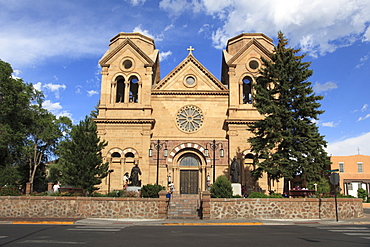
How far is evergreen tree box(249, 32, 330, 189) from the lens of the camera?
2522cm

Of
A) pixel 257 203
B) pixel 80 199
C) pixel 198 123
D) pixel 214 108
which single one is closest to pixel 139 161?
pixel 198 123

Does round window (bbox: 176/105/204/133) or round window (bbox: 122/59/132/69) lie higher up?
round window (bbox: 122/59/132/69)

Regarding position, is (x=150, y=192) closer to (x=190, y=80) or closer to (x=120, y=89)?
(x=190, y=80)

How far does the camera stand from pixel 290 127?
26359mm

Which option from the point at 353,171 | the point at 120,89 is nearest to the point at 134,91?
the point at 120,89

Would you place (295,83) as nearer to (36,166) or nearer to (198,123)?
(198,123)

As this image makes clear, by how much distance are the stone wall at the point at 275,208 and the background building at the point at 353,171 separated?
28.2m

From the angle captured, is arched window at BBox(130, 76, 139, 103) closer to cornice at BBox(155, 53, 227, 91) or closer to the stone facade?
cornice at BBox(155, 53, 227, 91)

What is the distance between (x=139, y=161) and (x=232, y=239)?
2231cm

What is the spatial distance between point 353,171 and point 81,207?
1671 inches

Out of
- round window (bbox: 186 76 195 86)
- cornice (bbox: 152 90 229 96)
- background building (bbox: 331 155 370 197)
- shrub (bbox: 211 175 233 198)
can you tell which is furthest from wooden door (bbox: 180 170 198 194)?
background building (bbox: 331 155 370 197)

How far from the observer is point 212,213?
2147 centimetres

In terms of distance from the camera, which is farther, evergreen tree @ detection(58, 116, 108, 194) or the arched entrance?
the arched entrance

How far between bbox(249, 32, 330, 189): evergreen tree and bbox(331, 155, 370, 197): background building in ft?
82.6
